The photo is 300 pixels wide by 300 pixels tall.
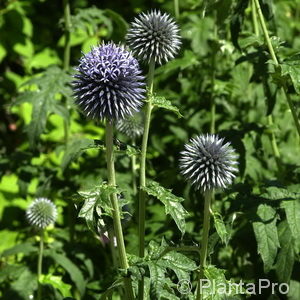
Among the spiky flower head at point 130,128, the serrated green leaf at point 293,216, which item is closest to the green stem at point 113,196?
the serrated green leaf at point 293,216

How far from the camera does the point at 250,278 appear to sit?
3.01 m

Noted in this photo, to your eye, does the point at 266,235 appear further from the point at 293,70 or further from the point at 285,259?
the point at 293,70

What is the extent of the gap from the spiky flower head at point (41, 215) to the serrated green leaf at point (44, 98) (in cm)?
37

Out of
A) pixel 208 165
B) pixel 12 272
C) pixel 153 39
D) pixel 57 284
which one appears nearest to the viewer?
pixel 208 165

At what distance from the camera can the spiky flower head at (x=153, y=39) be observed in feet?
7.74

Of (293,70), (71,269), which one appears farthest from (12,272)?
(293,70)

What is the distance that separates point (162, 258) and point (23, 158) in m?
1.74

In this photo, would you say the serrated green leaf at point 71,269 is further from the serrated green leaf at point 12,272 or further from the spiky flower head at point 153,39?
the spiky flower head at point 153,39

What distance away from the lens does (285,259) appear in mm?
2562

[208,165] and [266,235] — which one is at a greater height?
A: [208,165]

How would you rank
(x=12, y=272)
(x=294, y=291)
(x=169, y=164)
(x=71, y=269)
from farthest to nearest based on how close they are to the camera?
(x=169, y=164), (x=12, y=272), (x=71, y=269), (x=294, y=291)

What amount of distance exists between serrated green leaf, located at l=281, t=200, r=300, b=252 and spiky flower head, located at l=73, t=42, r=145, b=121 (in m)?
0.87

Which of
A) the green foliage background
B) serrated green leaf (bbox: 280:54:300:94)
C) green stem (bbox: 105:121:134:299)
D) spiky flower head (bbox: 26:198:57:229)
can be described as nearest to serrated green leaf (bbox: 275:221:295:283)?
the green foliage background

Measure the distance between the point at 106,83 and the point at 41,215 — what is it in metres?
1.32
